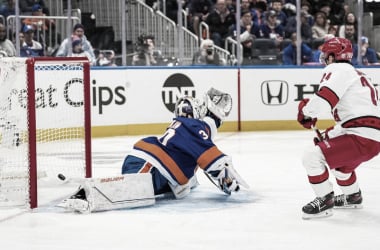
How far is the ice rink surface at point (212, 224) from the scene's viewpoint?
387 centimetres

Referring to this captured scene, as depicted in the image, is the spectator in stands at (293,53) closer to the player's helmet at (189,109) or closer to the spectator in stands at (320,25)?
the spectator in stands at (320,25)

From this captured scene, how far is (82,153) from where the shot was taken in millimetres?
5945

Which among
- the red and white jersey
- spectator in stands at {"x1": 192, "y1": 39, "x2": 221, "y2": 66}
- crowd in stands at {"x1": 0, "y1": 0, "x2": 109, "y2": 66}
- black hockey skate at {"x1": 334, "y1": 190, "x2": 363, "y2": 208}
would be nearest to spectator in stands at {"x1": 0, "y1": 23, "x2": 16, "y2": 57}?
crowd in stands at {"x1": 0, "y1": 0, "x2": 109, "y2": 66}

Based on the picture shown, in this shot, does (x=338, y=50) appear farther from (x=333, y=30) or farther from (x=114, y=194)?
(x=333, y=30)

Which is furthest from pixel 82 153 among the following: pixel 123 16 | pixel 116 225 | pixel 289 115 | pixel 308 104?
pixel 289 115

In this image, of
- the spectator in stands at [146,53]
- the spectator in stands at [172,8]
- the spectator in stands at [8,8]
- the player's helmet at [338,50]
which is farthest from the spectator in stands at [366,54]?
the player's helmet at [338,50]

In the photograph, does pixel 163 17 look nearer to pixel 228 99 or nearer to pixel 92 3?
pixel 92 3

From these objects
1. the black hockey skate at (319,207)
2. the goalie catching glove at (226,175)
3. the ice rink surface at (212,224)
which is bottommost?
the ice rink surface at (212,224)

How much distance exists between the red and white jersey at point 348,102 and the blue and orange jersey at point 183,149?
81 cm

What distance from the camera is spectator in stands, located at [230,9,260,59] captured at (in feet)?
33.6

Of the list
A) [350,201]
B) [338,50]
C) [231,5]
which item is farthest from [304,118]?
[231,5]

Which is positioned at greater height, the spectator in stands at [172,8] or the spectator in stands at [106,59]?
the spectator in stands at [172,8]

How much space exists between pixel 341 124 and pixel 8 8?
578cm

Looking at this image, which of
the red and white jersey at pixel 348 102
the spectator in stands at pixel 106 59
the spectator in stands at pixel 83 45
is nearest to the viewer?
the red and white jersey at pixel 348 102
